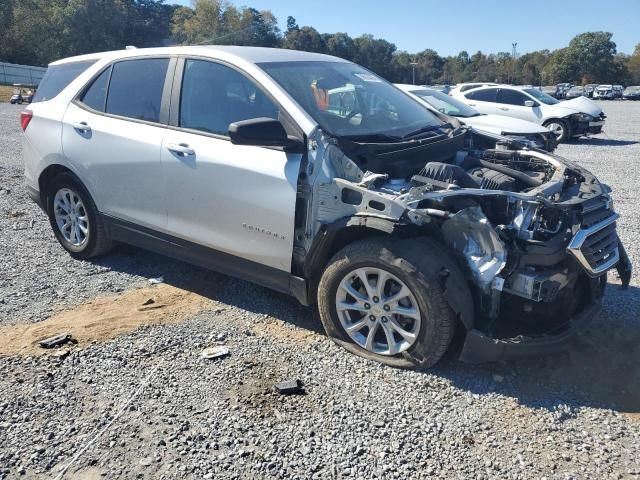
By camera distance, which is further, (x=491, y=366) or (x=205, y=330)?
(x=205, y=330)

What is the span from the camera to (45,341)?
3.86 m

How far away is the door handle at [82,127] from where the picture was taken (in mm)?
4770

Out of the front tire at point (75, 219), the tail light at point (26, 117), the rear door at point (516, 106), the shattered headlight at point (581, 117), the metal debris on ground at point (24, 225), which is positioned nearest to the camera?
the front tire at point (75, 219)

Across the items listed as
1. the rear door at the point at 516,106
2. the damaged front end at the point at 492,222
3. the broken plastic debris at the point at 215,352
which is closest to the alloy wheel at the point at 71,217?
the broken plastic debris at the point at 215,352

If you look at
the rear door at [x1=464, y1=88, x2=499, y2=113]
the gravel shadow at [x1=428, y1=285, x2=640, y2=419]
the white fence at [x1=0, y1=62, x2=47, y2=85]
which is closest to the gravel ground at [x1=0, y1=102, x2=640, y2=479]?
the gravel shadow at [x1=428, y1=285, x2=640, y2=419]

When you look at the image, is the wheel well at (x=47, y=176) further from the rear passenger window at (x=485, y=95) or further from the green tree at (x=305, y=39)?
the green tree at (x=305, y=39)

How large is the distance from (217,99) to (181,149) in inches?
18.0

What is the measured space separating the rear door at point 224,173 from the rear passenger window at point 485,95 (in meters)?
13.2

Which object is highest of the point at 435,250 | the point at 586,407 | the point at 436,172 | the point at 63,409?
the point at 436,172

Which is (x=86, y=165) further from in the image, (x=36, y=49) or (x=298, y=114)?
(x=36, y=49)

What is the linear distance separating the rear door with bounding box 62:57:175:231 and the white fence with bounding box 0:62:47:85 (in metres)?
49.9

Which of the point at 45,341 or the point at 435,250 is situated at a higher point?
the point at 435,250

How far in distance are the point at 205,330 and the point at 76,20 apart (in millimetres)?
73411

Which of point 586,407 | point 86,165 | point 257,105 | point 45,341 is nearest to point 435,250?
point 586,407
